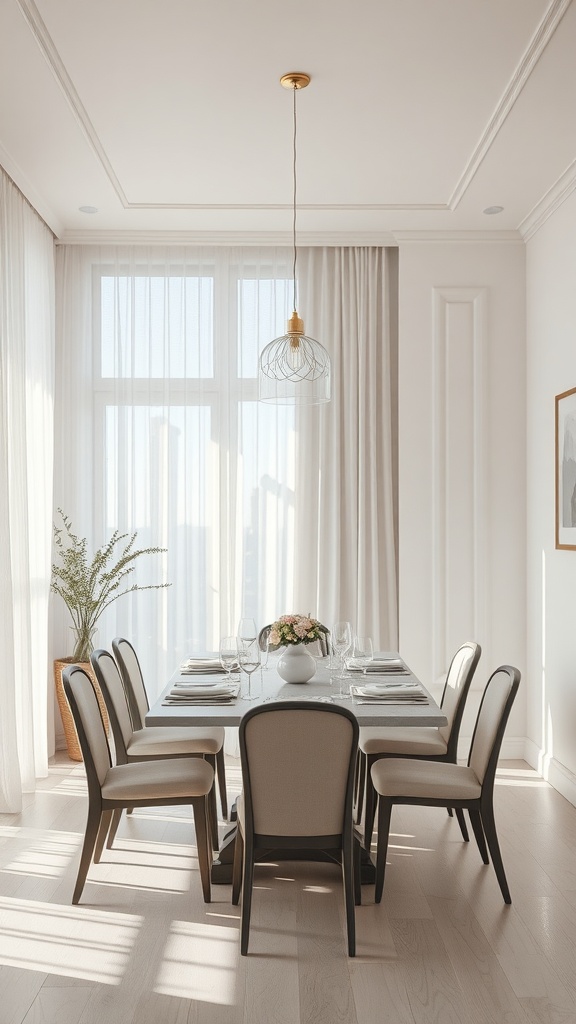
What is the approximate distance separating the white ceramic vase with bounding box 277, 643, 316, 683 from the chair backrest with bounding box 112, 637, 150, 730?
763 mm

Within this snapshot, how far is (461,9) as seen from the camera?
2.96m

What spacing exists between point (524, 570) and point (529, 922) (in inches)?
102

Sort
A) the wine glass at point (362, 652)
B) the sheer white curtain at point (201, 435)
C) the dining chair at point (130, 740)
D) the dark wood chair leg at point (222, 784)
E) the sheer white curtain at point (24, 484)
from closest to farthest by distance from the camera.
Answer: the dining chair at point (130, 740)
the wine glass at point (362, 652)
the dark wood chair leg at point (222, 784)
the sheer white curtain at point (24, 484)
the sheer white curtain at point (201, 435)

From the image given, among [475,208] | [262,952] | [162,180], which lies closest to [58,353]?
[162,180]

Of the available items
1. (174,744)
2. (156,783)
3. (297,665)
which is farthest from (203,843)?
(297,665)

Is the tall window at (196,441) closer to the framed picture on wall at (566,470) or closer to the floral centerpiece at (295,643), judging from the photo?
the framed picture on wall at (566,470)

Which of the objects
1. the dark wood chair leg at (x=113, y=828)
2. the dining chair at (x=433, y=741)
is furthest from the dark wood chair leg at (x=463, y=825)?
the dark wood chair leg at (x=113, y=828)

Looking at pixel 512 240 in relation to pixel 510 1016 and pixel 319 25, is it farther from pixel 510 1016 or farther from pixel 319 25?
pixel 510 1016

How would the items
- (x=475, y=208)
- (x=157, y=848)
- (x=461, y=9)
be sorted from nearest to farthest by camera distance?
(x=461, y=9)
(x=157, y=848)
(x=475, y=208)

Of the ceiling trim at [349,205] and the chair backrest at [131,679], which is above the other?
the ceiling trim at [349,205]

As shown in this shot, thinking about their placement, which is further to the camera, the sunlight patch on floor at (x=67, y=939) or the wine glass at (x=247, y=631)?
the wine glass at (x=247, y=631)

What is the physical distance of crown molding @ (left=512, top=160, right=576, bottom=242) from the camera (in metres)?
4.34

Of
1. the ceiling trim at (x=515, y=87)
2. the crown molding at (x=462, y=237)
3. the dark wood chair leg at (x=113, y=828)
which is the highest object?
the ceiling trim at (x=515, y=87)

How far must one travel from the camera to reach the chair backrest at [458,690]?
3.67 metres
